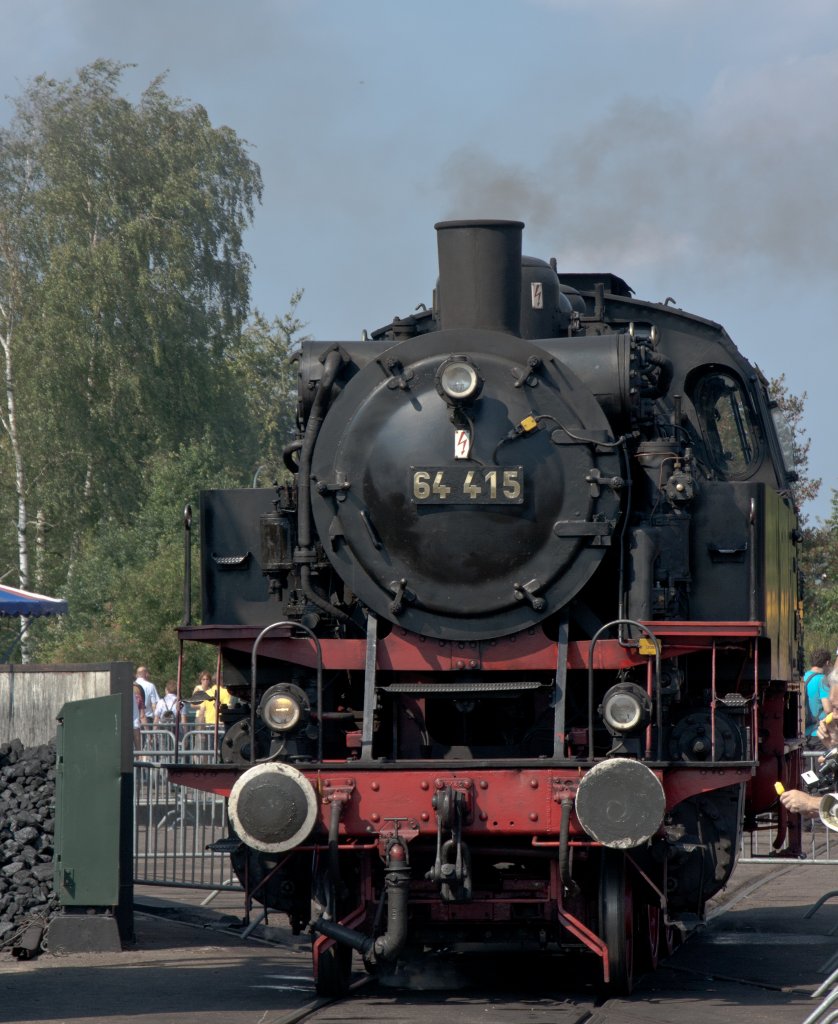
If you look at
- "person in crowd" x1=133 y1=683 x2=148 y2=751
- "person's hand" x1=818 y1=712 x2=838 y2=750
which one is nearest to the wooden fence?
"person in crowd" x1=133 y1=683 x2=148 y2=751

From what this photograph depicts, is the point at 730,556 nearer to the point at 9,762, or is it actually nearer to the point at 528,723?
the point at 528,723

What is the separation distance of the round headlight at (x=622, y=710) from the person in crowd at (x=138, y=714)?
8432 mm

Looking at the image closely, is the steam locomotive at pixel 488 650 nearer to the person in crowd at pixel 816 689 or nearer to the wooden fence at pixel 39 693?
the wooden fence at pixel 39 693

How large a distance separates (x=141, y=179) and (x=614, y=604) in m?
27.4

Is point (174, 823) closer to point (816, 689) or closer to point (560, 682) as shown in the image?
point (560, 682)

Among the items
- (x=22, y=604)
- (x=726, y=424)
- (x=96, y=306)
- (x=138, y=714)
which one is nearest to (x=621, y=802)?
(x=726, y=424)

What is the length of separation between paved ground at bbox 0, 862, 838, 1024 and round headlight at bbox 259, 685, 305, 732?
1.22 m

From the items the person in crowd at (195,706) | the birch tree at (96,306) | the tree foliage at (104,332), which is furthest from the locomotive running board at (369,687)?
the birch tree at (96,306)

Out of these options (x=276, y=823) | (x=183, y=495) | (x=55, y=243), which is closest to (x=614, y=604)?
(x=276, y=823)

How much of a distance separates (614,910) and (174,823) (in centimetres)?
568

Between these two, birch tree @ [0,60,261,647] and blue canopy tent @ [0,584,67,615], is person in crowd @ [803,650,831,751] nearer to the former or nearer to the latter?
blue canopy tent @ [0,584,67,615]

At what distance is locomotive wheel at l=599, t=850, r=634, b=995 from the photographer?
745cm

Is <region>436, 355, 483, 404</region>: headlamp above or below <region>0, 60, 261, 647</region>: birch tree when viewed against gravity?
below

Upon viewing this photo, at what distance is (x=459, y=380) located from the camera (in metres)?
7.79
